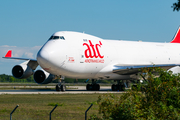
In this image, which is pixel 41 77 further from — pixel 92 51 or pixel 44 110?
pixel 44 110

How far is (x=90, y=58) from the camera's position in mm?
30094

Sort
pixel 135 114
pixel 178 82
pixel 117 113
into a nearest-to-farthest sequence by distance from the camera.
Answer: pixel 135 114 < pixel 117 113 < pixel 178 82

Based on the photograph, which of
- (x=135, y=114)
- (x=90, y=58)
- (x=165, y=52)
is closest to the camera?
(x=135, y=114)

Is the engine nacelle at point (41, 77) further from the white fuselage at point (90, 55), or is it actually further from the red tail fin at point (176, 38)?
the red tail fin at point (176, 38)

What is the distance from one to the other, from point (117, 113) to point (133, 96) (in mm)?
970

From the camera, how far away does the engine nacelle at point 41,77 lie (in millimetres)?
33531

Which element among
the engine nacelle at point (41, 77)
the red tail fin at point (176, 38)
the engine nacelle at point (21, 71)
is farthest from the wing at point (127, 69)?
the red tail fin at point (176, 38)

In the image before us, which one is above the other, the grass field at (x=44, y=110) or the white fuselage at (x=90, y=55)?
the white fuselage at (x=90, y=55)

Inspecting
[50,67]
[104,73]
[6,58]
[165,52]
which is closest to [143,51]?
[165,52]

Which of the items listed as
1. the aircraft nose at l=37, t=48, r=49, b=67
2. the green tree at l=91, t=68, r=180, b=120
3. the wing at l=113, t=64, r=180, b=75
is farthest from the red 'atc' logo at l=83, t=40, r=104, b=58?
the green tree at l=91, t=68, r=180, b=120

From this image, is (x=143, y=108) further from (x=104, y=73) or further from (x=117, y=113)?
(x=104, y=73)

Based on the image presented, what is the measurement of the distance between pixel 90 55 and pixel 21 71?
8407 millimetres

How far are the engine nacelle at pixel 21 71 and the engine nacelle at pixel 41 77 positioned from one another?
0.86m

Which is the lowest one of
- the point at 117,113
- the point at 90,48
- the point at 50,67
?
the point at 117,113
